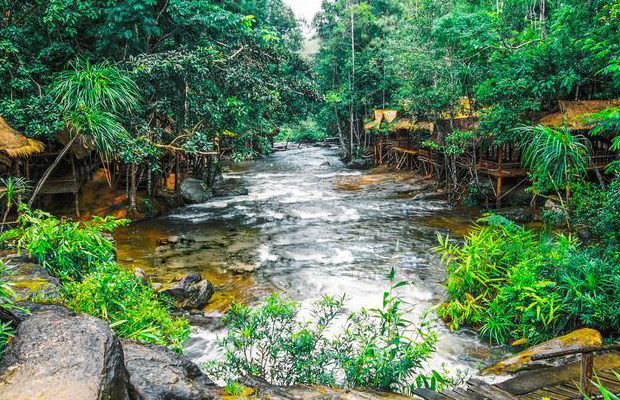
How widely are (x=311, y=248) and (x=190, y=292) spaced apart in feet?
13.7

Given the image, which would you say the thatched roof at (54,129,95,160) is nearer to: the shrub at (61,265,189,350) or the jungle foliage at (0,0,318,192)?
the jungle foliage at (0,0,318,192)

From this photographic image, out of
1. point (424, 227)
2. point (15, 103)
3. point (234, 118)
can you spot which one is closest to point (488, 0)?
point (424, 227)

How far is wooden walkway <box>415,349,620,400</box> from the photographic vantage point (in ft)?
11.0

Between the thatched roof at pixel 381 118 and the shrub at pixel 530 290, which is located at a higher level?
the thatched roof at pixel 381 118

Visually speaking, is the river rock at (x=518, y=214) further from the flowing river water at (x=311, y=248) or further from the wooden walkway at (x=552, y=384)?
the wooden walkway at (x=552, y=384)

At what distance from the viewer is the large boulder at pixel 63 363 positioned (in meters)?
2.34

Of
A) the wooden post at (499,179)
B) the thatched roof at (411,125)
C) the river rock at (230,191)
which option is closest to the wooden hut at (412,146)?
the thatched roof at (411,125)

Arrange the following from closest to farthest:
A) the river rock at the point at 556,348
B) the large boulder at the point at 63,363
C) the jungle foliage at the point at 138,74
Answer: the large boulder at the point at 63,363
the river rock at the point at 556,348
the jungle foliage at the point at 138,74

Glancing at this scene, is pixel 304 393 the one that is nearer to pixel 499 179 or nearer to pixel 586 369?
pixel 586 369

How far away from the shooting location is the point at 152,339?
148 inches

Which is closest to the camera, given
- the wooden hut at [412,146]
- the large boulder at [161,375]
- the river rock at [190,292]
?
the large boulder at [161,375]

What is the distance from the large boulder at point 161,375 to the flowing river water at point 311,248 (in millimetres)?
2356

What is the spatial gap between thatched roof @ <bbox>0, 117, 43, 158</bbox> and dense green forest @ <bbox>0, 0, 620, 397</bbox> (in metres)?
0.05

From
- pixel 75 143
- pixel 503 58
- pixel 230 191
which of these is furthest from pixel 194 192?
pixel 503 58
